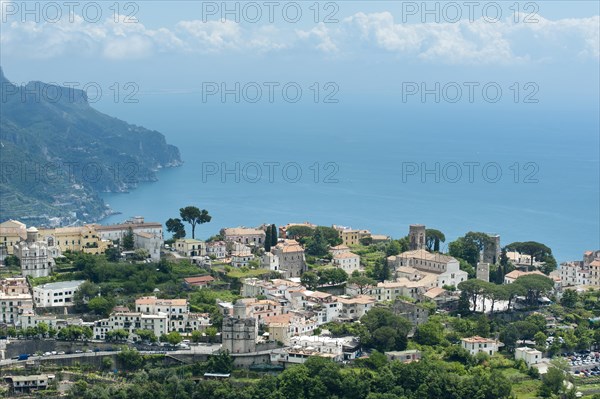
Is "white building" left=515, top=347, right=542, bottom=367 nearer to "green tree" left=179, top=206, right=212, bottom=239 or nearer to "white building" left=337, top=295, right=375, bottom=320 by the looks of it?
"white building" left=337, top=295, right=375, bottom=320

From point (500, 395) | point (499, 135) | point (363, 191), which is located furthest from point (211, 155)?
point (500, 395)

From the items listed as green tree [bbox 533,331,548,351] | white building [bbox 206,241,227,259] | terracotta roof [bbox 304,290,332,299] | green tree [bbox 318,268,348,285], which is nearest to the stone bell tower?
green tree [bbox 318,268,348,285]

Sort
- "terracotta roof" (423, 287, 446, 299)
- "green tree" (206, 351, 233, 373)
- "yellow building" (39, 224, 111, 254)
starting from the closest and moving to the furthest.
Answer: "green tree" (206, 351, 233, 373) → "terracotta roof" (423, 287, 446, 299) → "yellow building" (39, 224, 111, 254)

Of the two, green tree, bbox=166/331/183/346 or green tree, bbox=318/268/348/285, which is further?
green tree, bbox=318/268/348/285

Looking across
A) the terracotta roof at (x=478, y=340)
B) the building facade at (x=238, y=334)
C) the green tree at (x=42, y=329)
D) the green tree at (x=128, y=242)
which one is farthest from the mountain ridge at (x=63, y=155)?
the terracotta roof at (x=478, y=340)

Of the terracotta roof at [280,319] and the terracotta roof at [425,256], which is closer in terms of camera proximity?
the terracotta roof at [280,319]

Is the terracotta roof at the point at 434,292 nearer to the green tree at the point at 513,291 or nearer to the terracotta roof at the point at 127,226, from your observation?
the green tree at the point at 513,291

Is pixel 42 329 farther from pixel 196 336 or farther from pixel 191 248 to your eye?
pixel 191 248

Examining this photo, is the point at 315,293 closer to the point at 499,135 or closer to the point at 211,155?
the point at 211,155
